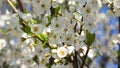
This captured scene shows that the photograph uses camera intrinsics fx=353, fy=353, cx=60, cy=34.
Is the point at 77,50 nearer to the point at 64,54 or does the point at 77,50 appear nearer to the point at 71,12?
the point at 64,54

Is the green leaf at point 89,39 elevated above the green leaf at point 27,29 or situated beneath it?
situated beneath

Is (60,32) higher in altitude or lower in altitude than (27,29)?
lower

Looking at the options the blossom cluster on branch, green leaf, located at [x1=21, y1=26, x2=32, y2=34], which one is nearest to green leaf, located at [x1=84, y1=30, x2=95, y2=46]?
the blossom cluster on branch

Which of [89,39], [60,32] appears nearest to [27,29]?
[60,32]

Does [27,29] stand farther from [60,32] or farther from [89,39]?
[89,39]

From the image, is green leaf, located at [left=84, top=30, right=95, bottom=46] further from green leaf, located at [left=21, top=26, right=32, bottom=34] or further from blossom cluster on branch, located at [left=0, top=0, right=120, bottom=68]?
green leaf, located at [left=21, top=26, right=32, bottom=34]

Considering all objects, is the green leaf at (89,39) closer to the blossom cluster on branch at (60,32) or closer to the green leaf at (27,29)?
the blossom cluster on branch at (60,32)

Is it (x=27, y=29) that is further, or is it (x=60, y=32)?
(x=27, y=29)

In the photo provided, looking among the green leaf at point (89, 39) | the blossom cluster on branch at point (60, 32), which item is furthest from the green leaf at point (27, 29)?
the green leaf at point (89, 39)

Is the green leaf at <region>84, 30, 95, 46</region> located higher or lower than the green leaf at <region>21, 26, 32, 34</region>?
lower

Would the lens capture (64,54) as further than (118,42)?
No

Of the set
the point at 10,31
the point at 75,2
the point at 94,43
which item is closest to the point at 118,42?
the point at 94,43
